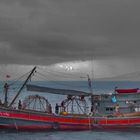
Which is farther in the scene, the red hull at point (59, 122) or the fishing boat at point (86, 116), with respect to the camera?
the fishing boat at point (86, 116)

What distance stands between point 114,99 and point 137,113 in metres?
3.98

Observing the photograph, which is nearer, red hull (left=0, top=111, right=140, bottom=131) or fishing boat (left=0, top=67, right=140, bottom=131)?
red hull (left=0, top=111, right=140, bottom=131)

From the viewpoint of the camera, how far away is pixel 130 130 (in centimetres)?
5309

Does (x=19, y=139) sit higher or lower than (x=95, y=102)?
lower

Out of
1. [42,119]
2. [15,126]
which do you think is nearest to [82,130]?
[42,119]

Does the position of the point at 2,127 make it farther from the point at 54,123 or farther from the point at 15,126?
the point at 54,123

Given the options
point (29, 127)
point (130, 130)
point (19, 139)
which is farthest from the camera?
point (130, 130)

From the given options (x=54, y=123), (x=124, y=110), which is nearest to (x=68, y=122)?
(x=54, y=123)

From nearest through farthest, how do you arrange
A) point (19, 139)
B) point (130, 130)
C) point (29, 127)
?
point (19, 139)
point (29, 127)
point (130, 130)

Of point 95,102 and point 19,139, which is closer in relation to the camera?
point 19,139

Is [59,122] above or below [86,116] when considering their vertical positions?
below

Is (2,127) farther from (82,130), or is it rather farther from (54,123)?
(82,130)

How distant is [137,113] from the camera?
170 ft

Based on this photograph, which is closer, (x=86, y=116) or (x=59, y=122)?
(x=59, y=122)
